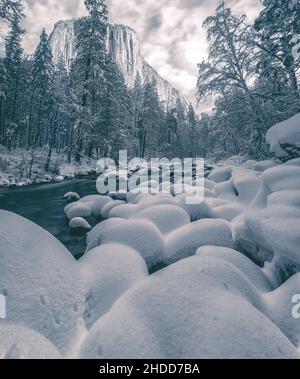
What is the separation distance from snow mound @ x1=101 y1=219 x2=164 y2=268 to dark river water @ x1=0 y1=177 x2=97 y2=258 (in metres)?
1.47

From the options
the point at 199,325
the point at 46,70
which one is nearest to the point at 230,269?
the point at 199,325

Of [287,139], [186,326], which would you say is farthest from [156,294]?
[287,139]

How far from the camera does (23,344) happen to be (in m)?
1.66

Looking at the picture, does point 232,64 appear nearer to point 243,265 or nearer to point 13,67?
point 243,265

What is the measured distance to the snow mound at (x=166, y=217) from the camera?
4328 millimetres

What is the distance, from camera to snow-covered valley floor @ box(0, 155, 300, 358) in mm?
1678

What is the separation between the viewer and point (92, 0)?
66.5ft

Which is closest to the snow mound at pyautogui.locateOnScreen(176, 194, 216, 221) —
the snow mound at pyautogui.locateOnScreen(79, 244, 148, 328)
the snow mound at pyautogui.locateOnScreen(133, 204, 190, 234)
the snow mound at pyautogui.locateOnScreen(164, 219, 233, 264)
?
the snow mound at pyautogui.locateOnScreen(133, 204, 190, 234)

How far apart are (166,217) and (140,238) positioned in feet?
3.24

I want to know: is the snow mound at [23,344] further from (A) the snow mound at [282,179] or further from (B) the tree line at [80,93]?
(B) the tree line at [80,93]

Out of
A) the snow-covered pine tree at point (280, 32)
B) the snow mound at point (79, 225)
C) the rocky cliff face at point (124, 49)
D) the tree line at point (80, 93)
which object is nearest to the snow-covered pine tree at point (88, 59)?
the tree line at point (80, 93)

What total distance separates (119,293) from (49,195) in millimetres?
9862

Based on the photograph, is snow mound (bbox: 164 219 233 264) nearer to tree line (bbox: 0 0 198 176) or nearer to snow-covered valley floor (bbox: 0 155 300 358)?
snow-covered valley floor (bbox: 0 155 300 358)
